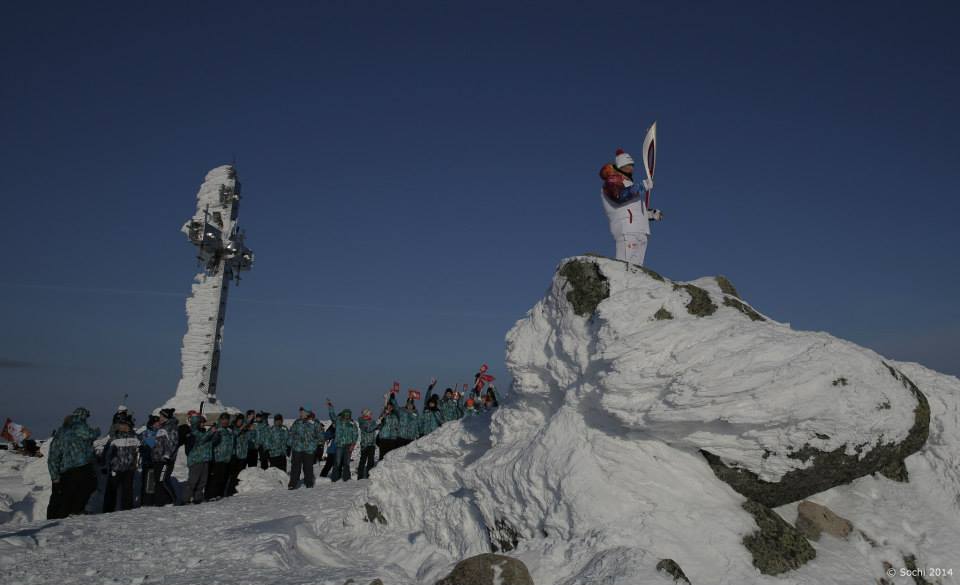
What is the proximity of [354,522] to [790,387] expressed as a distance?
22.0ft

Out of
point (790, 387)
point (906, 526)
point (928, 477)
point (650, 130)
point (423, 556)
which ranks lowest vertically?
point (423, 556)

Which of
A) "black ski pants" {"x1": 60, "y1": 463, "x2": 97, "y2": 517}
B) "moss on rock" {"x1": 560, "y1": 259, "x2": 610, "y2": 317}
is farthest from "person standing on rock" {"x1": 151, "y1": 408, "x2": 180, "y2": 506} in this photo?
"moss on rock" {"x1": 560, "y1": 259, "x2": 610, "y2": 317}

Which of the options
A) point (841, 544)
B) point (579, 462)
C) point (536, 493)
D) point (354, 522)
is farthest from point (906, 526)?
point (354, 522)

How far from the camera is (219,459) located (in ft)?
41.1

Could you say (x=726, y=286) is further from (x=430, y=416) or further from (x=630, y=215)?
(x=430, y=416)

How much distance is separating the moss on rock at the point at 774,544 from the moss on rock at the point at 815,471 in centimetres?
23

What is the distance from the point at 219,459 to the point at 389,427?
4.68 m

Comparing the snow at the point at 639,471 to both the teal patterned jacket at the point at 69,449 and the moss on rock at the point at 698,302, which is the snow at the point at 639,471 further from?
the teal patterned jacket at the point at 69,449

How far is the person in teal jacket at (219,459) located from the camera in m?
12.5

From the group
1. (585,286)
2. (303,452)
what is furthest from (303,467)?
(585,286)

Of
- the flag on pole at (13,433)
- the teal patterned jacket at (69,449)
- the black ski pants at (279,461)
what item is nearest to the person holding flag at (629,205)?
the teal patterned jacket at (69,449)

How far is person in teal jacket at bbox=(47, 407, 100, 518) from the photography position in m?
9.08

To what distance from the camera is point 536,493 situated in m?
5.93

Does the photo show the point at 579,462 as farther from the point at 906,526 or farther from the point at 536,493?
the point at 906,526
